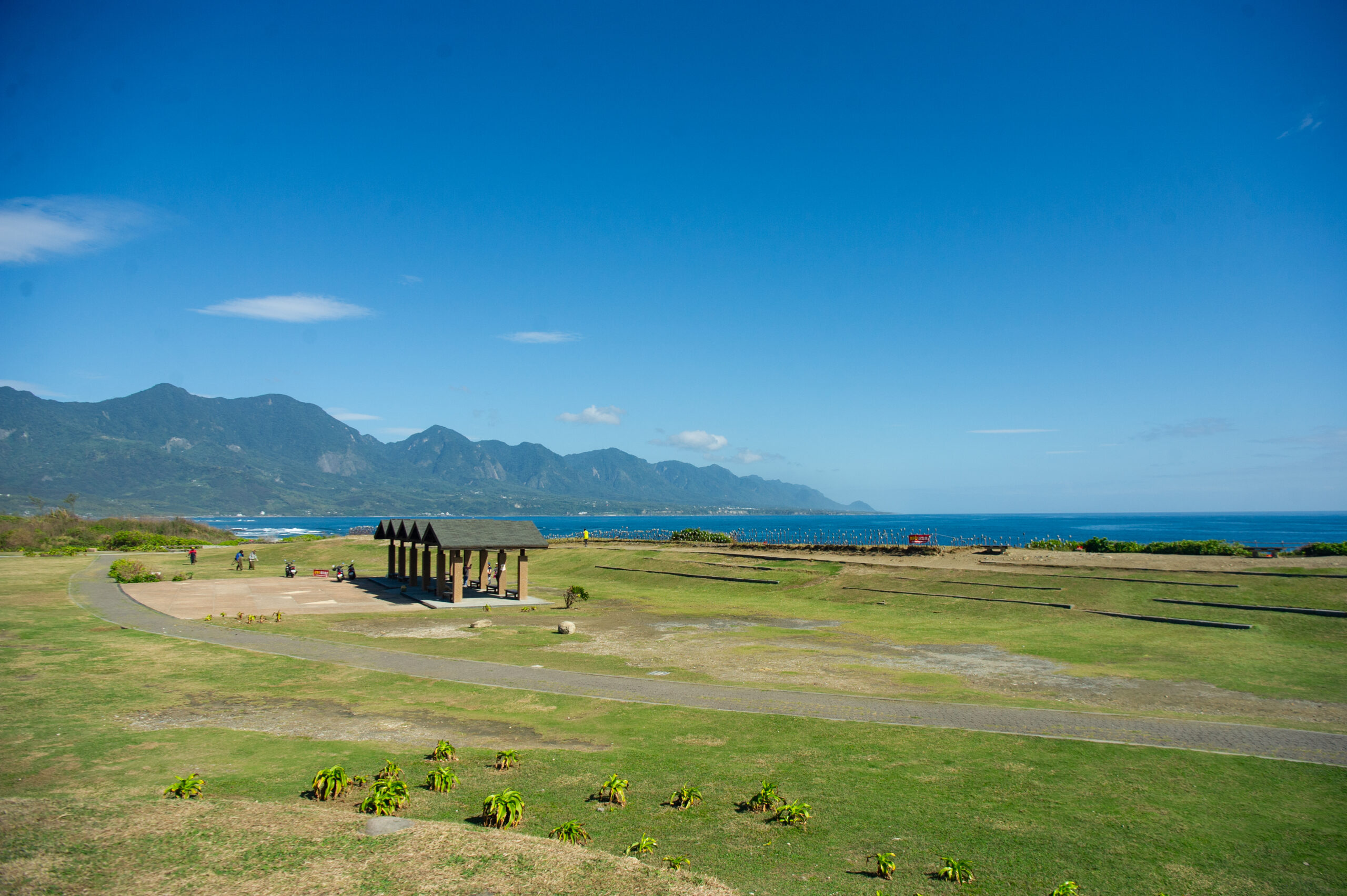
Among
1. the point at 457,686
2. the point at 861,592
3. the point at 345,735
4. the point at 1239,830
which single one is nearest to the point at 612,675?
the point at 457,686

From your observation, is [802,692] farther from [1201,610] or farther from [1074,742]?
[1201,610]

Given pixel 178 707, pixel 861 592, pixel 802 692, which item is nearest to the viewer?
pixel 178 707

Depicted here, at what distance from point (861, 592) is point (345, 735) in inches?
1112

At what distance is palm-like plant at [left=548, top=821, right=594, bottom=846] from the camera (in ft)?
25.4

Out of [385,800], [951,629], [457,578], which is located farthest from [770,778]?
[457,578]

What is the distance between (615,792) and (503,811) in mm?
1645

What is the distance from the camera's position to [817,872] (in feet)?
24.3

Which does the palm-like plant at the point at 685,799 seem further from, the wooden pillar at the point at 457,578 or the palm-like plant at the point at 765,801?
the wooden pillar at the point at 457,578

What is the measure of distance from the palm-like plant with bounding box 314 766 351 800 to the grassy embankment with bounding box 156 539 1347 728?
9462 millimetres

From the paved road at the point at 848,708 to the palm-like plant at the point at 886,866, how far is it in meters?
6.03

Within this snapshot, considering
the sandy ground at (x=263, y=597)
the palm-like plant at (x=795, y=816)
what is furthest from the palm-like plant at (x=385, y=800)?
the sandy ground at (x=263, y=597)

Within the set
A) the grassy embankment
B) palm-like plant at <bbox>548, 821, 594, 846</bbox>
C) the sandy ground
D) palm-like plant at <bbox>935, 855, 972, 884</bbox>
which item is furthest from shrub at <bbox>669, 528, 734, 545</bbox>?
Result: palm-like plant at <bbox>935, 855, 972, 884</bbox>

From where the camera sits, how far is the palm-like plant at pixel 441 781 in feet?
30.5

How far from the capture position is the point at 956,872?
7.22 metres
